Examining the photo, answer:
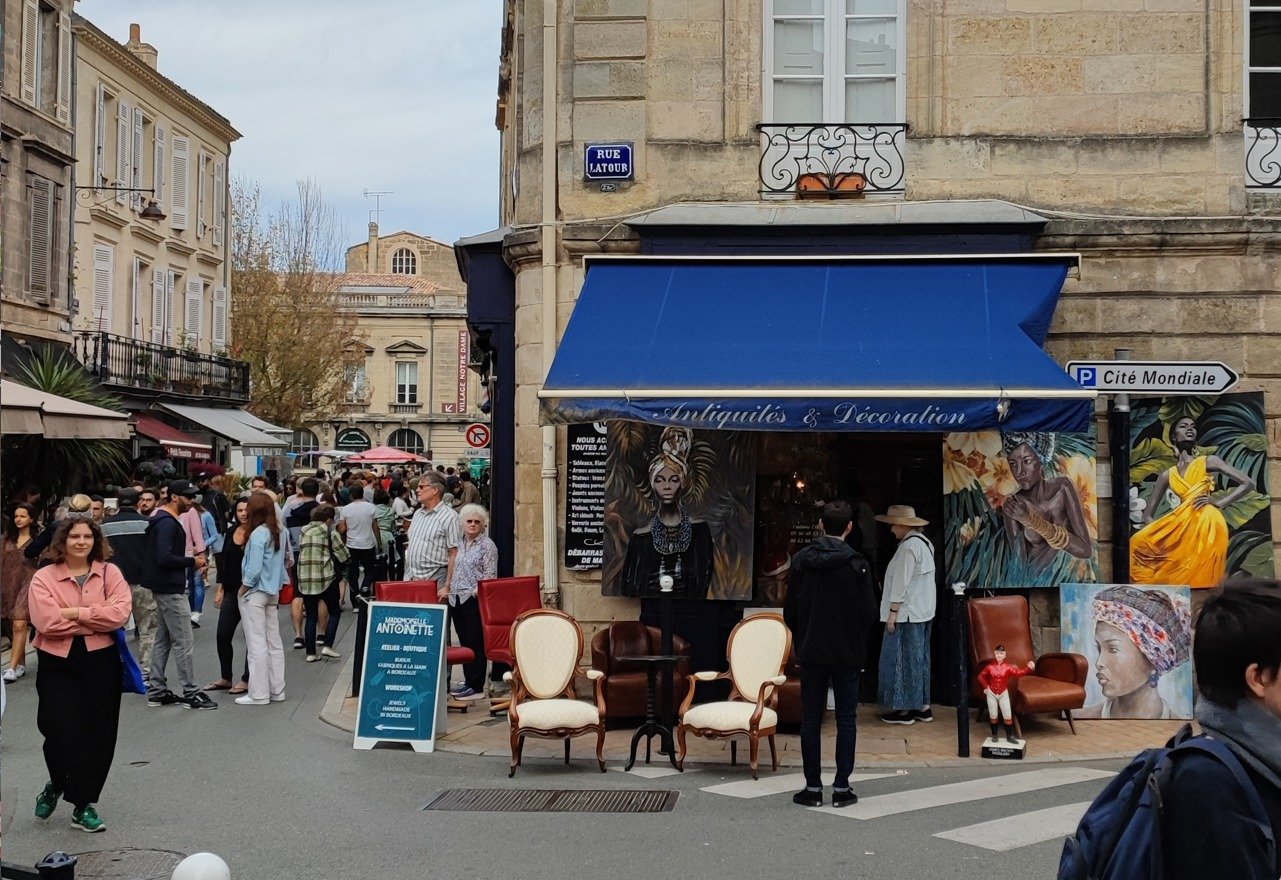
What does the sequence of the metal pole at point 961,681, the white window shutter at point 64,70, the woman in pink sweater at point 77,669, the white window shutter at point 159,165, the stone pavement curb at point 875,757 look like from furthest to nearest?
the white window shutter at point 159,165 < the white window shutter at point 64,70 < the stone pavement curb at point 875,757 < the metal pole at point 961,681 < the woman in pink sweater at point 77,669

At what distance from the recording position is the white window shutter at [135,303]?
3388 centimetres

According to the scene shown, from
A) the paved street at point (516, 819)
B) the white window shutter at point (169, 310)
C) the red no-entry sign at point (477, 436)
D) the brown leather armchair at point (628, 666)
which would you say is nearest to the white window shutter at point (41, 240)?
the white window shutter at point (169, 310)

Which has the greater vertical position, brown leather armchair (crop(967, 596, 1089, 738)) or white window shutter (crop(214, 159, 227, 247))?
white window shutter (crop(214, 159, 227, 247))

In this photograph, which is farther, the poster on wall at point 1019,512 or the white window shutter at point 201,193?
the white window shutter at point 201,193

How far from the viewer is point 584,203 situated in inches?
454

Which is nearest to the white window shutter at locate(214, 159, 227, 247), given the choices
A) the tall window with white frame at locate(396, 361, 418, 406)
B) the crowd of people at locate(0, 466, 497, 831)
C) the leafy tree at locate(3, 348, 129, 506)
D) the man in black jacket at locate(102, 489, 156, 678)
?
the leafy tree at locate(3, 348, 129, 506)

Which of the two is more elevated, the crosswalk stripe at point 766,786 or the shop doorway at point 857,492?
the shop doorway at point 857,492

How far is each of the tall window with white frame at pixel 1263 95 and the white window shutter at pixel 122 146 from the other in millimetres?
27094

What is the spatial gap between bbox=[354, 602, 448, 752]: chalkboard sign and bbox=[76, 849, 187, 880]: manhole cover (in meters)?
2.86

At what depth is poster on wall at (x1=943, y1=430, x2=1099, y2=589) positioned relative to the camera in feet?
35.7

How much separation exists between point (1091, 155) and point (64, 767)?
8.58 meters

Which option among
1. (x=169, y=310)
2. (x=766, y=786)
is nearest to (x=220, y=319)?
(x=169, y=310)

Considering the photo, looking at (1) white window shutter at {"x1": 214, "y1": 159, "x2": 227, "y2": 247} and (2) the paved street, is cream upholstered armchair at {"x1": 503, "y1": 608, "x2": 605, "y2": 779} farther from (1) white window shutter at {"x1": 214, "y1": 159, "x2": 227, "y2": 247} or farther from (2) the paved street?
(1) white window shutter at {"x1": 214, "y1": 159, "x2": 227, "y2": 247}

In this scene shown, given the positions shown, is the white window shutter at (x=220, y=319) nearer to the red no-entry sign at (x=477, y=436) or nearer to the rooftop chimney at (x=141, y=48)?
the rooftop chimney at (x=141, y=48)
